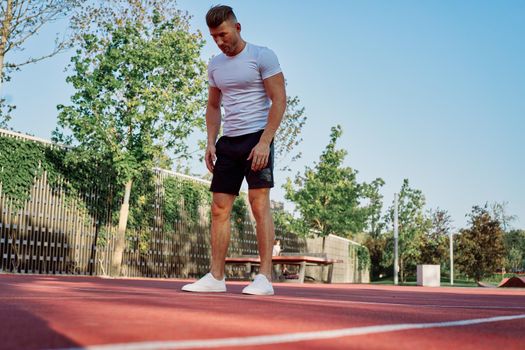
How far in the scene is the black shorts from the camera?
15.7 ft

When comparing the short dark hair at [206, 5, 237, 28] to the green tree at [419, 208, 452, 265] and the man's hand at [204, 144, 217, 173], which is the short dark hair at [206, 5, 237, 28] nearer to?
the man's hand at [204, 144, 217, 173]

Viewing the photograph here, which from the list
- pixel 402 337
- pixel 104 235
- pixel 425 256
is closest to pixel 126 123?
pixel 104 235

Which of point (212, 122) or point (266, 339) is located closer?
point (266, 339)

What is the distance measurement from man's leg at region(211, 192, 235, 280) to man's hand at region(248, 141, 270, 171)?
40cm

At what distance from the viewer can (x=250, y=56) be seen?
16.1ft

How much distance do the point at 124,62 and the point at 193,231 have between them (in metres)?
6.00

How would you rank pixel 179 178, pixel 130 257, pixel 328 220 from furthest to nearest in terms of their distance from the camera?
1. pixel 328 220
2. pixel 179 178
3. pixel 130 257

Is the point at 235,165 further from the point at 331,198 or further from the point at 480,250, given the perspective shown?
the point at 480,250

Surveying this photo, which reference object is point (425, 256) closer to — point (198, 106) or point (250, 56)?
point (198, 106)

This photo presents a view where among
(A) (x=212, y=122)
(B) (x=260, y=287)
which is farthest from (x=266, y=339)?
(A) (x=212, y=122)

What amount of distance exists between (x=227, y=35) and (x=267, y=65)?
0.35 meters

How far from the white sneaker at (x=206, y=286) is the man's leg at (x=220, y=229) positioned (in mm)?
65

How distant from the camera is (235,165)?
16.0ft

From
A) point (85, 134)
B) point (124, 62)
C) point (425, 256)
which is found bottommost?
point (425, 256)
